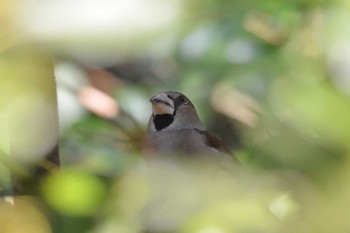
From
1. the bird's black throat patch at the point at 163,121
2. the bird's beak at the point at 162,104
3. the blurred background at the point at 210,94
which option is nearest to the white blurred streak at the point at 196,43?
the blurred background at the point at 210,94

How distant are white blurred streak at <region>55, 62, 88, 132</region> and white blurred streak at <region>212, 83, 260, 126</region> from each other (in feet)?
0.23

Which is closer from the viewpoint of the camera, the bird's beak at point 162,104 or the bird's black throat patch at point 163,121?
the bird's beak at point 162,104

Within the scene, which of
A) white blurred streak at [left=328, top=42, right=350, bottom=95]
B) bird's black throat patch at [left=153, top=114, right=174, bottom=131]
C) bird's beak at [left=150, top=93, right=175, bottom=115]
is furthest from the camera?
bird's black throat patch at [left=153, top=114, right=174, bottom=131]

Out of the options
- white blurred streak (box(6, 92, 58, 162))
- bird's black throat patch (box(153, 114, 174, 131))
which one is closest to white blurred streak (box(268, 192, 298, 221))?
white blurred streak (box(6, 92, 58, 162))

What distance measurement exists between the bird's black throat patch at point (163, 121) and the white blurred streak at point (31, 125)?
89 centimetres

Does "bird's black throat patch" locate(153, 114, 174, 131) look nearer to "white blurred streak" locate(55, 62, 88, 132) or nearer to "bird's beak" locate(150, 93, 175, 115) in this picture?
"bird's beak" locate(150, 93, 175, 115)

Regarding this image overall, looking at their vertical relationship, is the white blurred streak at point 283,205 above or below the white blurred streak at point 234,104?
below

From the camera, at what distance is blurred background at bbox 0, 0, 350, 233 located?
0.21 m

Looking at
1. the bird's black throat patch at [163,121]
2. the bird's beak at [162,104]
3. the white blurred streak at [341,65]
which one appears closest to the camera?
the white blurred streak at [341,65]

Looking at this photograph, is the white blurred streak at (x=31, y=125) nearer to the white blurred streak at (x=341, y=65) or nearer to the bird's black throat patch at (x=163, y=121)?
the white blurred streak at (x=341, y=65)

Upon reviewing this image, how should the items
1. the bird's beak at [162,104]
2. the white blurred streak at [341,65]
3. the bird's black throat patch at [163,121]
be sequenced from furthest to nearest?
the bird's black throat patch at [163,121] → the bird's beak at [162,104] → the white blurred streak at [341,65]

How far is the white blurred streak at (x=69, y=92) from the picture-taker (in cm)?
29

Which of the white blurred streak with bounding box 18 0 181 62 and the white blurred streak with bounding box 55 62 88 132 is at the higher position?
the white blurred streak with bounding box 18 0 181 62

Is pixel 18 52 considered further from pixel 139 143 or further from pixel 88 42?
pixel 139 143
